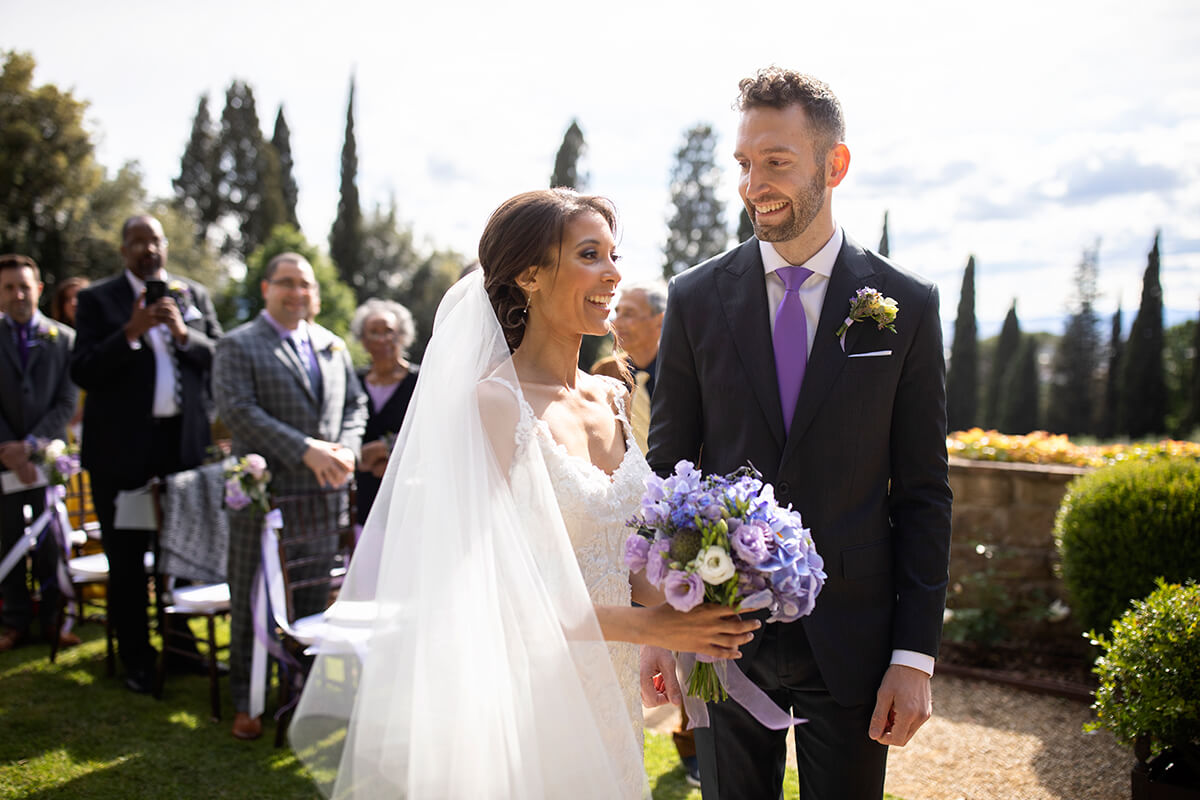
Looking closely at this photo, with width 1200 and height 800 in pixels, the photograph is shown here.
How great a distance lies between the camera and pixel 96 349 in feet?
17.6

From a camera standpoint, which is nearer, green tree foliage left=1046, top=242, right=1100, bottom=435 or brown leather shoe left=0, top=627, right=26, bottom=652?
brown leather shoe left=0, top=627, right=26, bottom=652

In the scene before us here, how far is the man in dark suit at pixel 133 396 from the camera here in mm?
5410

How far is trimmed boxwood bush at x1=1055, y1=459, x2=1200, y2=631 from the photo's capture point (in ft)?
16.5

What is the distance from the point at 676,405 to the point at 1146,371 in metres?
24.2

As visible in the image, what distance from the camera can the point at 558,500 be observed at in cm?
231

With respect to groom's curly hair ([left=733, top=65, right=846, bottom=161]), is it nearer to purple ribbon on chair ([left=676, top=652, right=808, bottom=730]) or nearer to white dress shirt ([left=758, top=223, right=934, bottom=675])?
white dress shirt ([left=758, top=223, right=934, bottom=675])

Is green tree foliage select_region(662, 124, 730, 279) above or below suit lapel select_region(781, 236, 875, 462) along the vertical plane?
above

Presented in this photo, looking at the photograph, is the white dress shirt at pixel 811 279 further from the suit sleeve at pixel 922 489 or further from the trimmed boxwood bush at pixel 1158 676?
the trimmed boxwood bush at pixel 1158 676

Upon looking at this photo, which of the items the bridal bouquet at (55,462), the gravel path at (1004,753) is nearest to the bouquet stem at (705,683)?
the gravel path at (1004,753)

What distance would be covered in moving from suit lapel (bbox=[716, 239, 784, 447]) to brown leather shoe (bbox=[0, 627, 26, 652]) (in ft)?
22.1

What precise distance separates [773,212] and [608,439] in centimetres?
87

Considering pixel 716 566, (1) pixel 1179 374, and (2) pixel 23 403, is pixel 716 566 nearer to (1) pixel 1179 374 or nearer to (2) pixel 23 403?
(2) pixel 23 403

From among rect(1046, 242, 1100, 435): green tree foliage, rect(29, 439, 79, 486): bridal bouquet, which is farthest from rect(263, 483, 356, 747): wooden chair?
rect(1046, 242, 1100, 435): green tree foliage

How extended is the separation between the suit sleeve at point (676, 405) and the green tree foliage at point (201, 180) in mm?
51981
